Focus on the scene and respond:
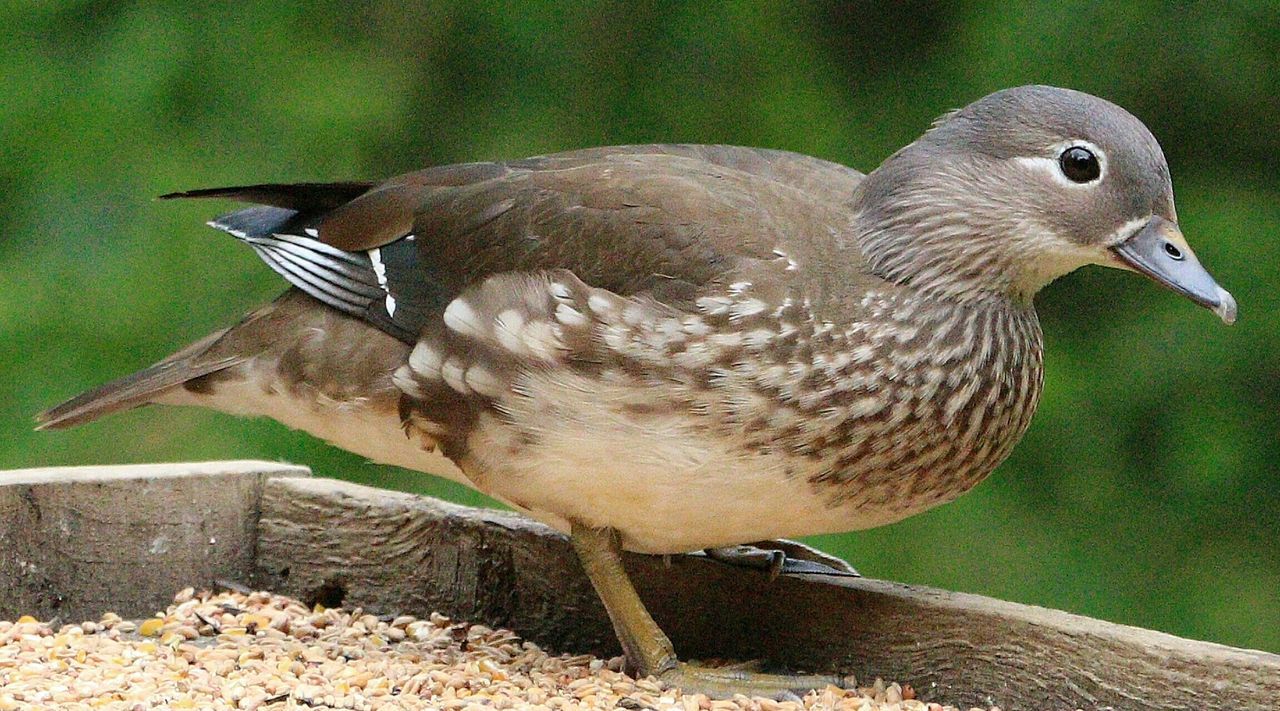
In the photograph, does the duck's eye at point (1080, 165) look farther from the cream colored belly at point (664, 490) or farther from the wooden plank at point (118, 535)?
the wooden plank at point (118, 535)

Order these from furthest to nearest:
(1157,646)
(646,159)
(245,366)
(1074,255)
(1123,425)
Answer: (1123,425), (245,366), (646,159), (1074,255), (1157,646)

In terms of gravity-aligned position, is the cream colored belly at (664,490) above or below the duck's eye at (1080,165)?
below

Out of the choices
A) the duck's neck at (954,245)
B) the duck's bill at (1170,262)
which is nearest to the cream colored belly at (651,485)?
the duck's neck at (954,245)

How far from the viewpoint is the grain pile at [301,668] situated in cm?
228

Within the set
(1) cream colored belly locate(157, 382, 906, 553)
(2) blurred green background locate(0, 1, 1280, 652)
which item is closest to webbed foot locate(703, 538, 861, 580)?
(1) cream colored belly locate(157, 382, 906, 553)

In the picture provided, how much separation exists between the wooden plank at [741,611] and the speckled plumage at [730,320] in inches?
6.4

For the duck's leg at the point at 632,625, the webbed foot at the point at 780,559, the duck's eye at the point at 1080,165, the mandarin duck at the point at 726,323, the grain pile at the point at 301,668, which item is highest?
the duck's eye at the point at 1080,165

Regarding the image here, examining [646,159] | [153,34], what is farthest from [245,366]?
[153,34]

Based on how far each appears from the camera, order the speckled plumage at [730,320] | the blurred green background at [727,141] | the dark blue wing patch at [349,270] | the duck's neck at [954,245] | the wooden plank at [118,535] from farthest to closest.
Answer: the blurred green background at [727,141]
the wooden plank at [118,535]
the dark blue wing patch at [349,270]
the duck's neck at [954,245]
the speckled plumage at [730,320]

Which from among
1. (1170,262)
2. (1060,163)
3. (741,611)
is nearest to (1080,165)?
(1060,163)

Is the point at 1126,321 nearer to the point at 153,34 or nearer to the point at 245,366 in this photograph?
the point at 245,366

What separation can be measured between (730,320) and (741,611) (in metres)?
0.55

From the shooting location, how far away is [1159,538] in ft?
12.1

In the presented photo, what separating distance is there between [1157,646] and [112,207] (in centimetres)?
268
